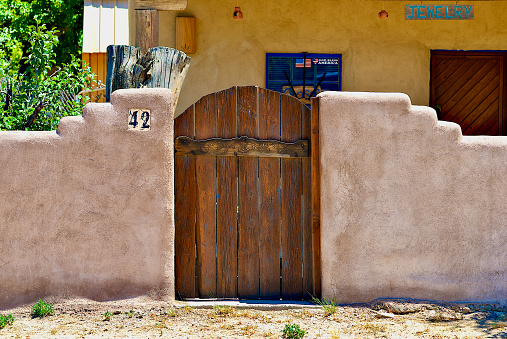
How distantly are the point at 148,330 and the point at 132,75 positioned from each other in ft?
7.10

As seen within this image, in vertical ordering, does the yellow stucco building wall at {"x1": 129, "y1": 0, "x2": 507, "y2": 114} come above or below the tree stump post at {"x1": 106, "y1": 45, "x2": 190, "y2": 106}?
above

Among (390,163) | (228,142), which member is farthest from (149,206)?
(390,163)

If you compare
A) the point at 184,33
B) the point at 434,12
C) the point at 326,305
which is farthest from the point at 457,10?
the point at 326,305

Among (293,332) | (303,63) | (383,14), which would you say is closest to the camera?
(293,332)

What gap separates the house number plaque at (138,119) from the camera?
484cm

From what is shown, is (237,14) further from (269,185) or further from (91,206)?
(91,206)

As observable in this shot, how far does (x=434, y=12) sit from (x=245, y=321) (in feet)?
18.4

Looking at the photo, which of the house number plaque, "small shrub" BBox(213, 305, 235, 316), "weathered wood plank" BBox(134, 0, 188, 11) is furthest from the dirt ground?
"weathered wood plank" BBox(134, 0, 188, 11)

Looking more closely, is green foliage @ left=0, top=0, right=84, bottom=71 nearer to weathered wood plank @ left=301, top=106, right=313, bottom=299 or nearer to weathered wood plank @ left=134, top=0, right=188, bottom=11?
weathered wood plank @ left=134, top=0, right=188, bottom=11

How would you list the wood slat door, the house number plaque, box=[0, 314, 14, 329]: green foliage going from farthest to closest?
the wood slat door, the house number plaque, box=[0, 314, 14, 329]: green foliage

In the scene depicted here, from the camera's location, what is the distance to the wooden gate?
5.05m

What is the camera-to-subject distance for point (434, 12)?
830 cm

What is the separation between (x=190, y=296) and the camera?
5.07m

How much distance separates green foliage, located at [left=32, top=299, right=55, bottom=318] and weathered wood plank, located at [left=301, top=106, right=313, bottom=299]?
6.97 feet
